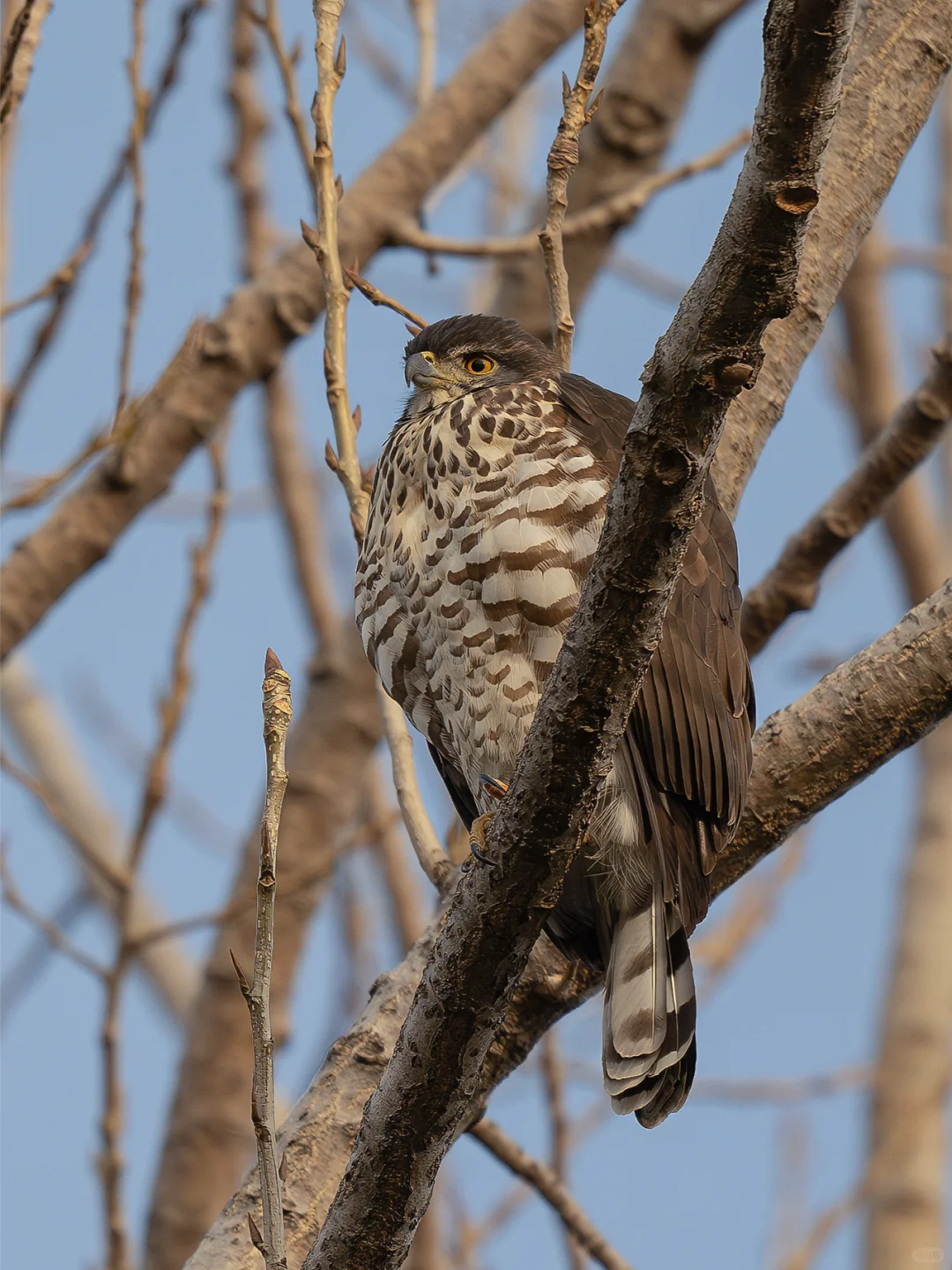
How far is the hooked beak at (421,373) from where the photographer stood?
4.07 metres

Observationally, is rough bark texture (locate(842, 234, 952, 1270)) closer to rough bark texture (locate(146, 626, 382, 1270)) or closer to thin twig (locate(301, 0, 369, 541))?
rough bark texture (locate(146, 626, 382, 1270))

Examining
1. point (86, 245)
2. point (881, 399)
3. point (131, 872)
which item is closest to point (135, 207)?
point (86, 245)

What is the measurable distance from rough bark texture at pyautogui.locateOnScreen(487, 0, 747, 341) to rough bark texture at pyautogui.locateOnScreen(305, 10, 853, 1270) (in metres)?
3.47

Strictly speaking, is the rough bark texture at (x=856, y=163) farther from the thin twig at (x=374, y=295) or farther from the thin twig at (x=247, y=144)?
the thin twig at (x=247, y=144)

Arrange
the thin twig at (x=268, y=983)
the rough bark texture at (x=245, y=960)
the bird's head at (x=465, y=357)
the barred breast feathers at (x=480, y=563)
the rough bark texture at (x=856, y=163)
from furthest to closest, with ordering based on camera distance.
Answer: the rough bark texture at (x=245, y=960) → the bird's head at (x=465, y=357) → the rough bark texture at (x=856, y=163) → the barred breast feathers at (x=480, y=563) → the thin twig at (x=268, y=983)

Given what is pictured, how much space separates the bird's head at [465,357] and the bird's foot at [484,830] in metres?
1.14

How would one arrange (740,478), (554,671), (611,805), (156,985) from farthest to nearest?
1. (156,985)
2. (740,478)
3. (611,805)
4. (554,671)

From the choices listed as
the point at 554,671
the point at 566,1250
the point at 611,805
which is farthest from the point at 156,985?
the point at 554,671

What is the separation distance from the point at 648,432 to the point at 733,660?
1421 mm

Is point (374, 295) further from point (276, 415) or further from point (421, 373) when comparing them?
point (276, 415)

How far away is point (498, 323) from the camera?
4.14 meters

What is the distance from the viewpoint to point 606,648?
A: 2.16m

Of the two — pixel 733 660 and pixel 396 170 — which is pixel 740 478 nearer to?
pixel 733 660

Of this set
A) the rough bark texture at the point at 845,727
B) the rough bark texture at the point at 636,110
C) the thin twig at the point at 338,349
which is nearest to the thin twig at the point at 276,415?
the rough bark texture at the point at 636,110
